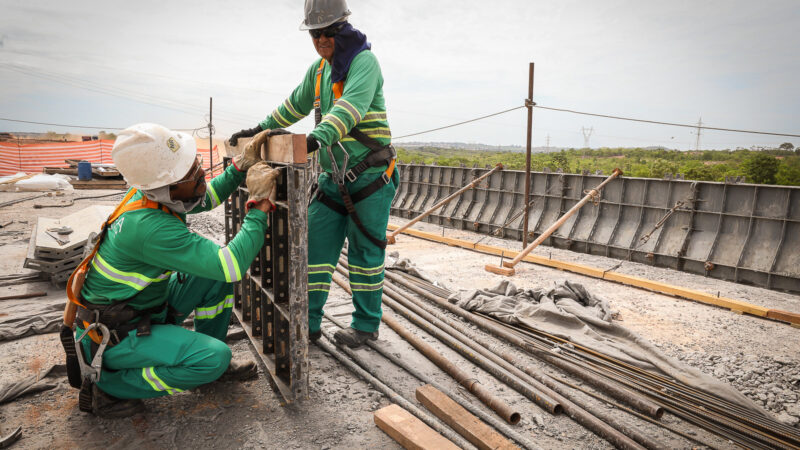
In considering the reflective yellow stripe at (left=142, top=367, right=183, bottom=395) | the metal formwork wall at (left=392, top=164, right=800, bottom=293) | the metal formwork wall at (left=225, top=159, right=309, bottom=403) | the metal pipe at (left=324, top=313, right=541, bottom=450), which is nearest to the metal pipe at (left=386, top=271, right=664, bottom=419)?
the metal pipe at (left=324, top=313, right=541, bottom=450)

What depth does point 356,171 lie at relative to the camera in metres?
3.52

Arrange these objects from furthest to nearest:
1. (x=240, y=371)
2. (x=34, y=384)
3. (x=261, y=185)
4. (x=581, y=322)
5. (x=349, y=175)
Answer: (x=581, y=322) → (x=349, y=175) → (x=240, y=371) → (x=34, y=384) → (x=261, y=185)

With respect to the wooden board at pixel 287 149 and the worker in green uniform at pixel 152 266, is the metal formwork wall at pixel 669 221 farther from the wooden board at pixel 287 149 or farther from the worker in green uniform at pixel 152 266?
the worker in green uniform at pixel 152 266

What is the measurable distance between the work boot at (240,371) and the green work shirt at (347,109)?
5.11 ft

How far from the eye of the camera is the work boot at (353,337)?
3793 mm

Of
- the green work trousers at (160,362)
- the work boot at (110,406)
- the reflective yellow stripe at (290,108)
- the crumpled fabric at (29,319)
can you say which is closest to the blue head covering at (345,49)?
the reflective yellow stripe at (290,108)

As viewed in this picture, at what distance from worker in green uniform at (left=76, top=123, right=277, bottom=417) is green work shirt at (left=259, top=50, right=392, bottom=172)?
58cm

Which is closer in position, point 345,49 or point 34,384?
point 34,384

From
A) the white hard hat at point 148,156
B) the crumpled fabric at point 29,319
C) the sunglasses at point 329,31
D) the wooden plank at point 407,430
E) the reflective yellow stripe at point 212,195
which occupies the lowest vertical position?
the wooden plank at point 407,430

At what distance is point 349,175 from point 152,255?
1.52 metres

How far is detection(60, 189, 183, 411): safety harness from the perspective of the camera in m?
2.57

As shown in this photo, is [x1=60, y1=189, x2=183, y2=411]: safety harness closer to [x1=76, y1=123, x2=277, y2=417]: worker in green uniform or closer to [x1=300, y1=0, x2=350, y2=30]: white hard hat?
[x1=76, y1=123, x2=277, y2=417]: worker in green uniform

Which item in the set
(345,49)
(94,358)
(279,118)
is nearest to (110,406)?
(94,358)

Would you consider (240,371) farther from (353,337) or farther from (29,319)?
(29,319)
